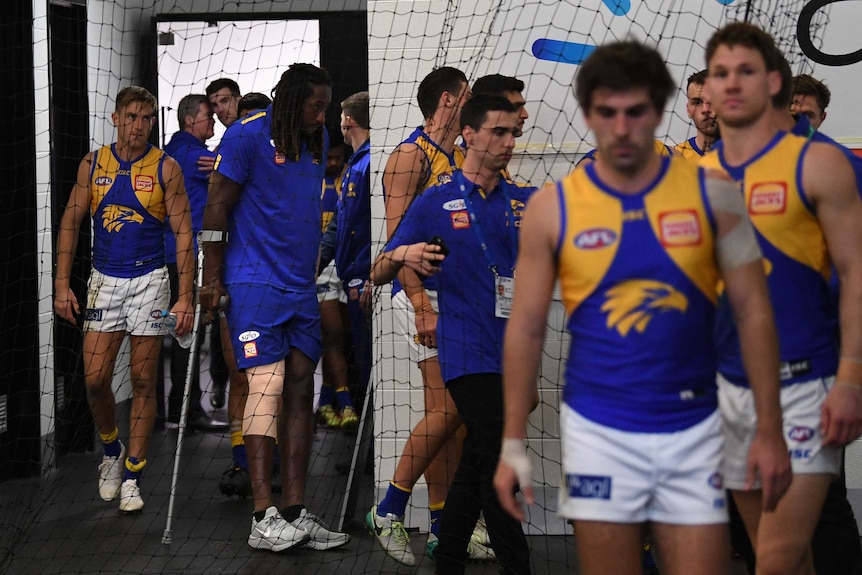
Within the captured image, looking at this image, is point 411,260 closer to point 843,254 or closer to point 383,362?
point 843,254

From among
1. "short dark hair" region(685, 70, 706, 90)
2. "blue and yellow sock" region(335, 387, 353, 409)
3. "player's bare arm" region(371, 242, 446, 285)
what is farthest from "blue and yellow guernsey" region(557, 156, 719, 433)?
"blue and yellow sock" region(335, 387, 353, 409)

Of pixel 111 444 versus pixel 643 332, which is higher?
pixel 643 332

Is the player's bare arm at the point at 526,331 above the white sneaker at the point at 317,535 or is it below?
above

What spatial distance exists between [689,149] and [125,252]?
2713mm

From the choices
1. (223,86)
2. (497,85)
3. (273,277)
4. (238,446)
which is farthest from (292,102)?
(223,86)

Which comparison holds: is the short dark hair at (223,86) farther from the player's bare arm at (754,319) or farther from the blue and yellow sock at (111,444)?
the player's bare arm at (754,319)

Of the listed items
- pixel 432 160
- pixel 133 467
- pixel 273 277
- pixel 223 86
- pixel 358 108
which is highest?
pixel 223 86

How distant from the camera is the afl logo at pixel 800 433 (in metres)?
2.84

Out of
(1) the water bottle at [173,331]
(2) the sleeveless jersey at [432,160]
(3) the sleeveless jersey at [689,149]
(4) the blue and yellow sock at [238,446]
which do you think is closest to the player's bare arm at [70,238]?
(1) the water bottle at [173,331]

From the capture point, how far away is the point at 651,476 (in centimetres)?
242

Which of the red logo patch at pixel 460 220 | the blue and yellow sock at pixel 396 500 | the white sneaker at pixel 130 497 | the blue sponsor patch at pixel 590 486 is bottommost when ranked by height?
the white sneaker at pixel 130 497

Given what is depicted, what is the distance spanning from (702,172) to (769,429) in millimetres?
573

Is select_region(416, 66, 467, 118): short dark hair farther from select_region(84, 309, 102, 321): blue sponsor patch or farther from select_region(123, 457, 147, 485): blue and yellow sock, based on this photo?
select_region(123, 457, 147, 485): blue and yellow sock

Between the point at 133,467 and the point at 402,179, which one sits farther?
the point at 133,467
